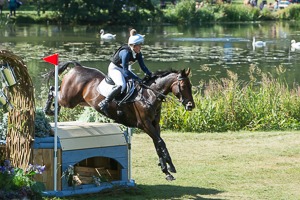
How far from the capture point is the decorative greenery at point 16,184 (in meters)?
7.92

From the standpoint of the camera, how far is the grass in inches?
410

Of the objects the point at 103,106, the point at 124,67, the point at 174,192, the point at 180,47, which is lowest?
the point at 180,47

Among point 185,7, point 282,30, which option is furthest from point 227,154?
point 185,7

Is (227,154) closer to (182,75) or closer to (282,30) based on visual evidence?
(182,75)

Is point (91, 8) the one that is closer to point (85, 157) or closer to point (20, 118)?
point (85, 157)

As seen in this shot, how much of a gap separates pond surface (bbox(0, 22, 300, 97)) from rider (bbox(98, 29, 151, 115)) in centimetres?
1344

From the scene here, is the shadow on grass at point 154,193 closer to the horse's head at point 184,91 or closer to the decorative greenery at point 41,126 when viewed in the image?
the decorative greenery at point 41,126

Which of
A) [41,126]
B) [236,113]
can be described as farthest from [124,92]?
[236,113]

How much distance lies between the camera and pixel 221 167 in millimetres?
12305

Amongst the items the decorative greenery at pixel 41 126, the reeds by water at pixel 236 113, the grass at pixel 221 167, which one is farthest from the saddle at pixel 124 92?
the reeds by water at pixel 236 113

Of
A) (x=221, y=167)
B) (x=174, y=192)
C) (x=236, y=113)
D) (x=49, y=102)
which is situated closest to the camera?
(x=174, y=192)

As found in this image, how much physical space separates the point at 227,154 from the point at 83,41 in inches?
1101

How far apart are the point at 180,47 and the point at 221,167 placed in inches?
1035

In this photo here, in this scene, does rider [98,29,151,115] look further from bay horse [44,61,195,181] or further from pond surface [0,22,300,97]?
pond surface [0,22,300,97]
